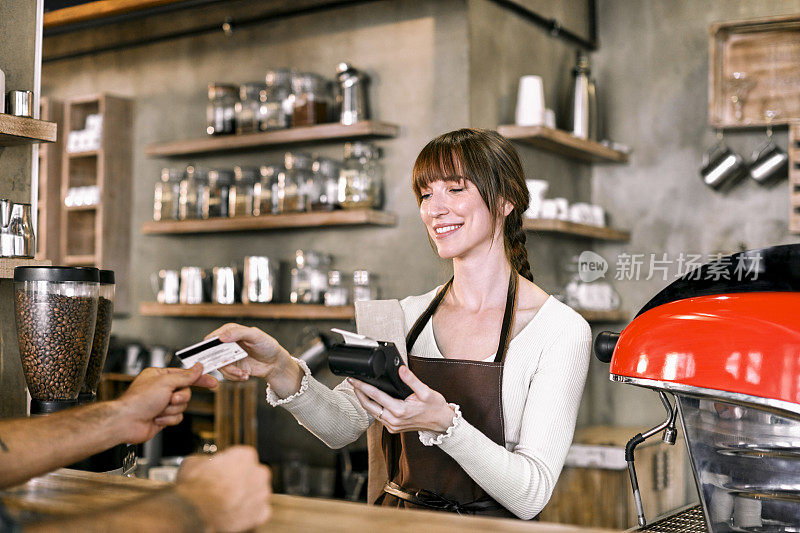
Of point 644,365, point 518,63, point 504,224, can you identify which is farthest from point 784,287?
point 518,63

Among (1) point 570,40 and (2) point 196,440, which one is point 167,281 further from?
(1) point 570,40

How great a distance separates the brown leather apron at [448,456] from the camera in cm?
173

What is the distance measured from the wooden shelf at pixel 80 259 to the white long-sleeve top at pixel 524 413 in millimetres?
3096

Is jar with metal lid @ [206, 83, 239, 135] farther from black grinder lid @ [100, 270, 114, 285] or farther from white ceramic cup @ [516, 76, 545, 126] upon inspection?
black grinder lid @ [100, 270, 114, 285]

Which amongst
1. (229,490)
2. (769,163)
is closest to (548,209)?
(769,163)

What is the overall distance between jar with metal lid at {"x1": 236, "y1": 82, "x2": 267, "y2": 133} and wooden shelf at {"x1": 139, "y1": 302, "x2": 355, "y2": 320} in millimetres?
823

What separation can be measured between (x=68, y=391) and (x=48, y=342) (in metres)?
0.11

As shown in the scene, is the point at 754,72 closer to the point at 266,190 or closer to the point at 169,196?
the point at 266,190

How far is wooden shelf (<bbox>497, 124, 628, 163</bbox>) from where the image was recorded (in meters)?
3.42

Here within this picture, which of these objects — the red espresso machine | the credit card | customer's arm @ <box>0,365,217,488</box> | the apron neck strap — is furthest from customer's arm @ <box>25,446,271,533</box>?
the apron neck strap

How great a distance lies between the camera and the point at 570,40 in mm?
4168

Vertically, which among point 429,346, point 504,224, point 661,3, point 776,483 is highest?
point 661,3

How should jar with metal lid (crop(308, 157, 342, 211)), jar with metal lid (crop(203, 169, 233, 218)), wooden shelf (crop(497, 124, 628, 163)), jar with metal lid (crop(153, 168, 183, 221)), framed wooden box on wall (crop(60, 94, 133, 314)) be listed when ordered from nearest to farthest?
1. wooden shelf (crop(497, 124, 628, 163))
2. jar with metal lid (crop(308, 157, 342, 211))
3. jar with metal lid (crop(203, 169, 233, 218))
4. jar with metal lid (crop(153, 168, 183, 221))
5. framed wooden box on wall (crop(60, 94, 133, 314))

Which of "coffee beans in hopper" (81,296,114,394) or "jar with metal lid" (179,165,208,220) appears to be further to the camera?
"jar with metal lid" (179,165,208,220)
